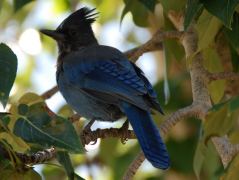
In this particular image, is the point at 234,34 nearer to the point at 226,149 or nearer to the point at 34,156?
the point at 226,149

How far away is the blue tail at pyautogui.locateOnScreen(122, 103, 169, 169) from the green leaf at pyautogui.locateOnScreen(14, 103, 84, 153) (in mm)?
652

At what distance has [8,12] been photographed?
22.2 feet

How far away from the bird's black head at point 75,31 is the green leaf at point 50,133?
7.51ft

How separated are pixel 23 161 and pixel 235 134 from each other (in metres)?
0.82

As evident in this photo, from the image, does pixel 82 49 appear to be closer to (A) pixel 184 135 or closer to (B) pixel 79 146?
(A) pixel 184 135

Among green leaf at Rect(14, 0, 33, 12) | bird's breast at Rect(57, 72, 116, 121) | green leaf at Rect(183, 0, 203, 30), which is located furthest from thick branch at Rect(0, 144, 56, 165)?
bird's breast at Rect(57, 72, 116, 121)

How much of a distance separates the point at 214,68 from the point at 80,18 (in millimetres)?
1437

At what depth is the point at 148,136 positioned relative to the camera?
11.3 feet

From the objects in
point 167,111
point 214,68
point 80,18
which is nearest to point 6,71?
point 214,68

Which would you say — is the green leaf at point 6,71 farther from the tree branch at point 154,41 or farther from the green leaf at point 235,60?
the green leaf at point 235,60

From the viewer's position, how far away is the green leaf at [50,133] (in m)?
2.66

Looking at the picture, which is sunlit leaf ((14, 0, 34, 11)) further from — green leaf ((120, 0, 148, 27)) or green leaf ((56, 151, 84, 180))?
green leaf ((56, 151, 84, 180))

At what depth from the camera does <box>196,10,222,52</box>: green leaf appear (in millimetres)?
3480

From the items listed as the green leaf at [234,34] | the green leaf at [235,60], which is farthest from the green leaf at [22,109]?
the green leaf at [235,60]
